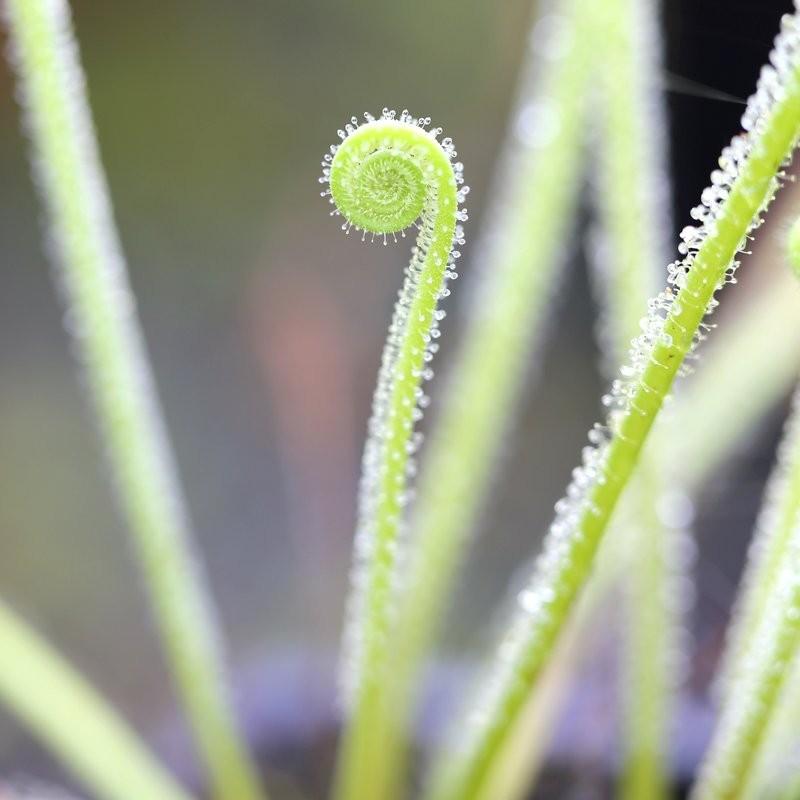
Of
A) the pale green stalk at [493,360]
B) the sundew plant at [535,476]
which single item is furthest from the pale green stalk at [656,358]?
the pale green stalk at [493,360]

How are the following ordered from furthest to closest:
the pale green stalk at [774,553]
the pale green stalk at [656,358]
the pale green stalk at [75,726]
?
the pale green stalk at [75,726], the pale green stalk at [774,553], the pale green stalk at [656,358]

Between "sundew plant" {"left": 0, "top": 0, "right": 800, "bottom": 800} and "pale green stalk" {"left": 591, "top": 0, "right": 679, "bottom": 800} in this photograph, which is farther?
"pale green stalk" {"left": 591, "top": 0, "right": 679, "bottom": 800}

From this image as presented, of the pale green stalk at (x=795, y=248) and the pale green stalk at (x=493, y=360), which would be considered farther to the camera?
the pale green stalk at (x=493, y=360)

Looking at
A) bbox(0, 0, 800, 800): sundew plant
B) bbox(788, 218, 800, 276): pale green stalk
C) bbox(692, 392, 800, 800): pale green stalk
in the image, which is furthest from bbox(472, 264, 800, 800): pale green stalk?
bbox(788, 218, 800, 276): pale green stalk

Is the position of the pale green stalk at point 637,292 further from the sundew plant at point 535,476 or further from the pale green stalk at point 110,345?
the pale green stalk at point 110,345

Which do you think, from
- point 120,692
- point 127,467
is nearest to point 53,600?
point 120,692

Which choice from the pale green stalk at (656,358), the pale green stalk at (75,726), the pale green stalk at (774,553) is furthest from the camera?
the pale green stalk at (75,726)

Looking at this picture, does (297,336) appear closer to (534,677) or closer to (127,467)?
(127,467)

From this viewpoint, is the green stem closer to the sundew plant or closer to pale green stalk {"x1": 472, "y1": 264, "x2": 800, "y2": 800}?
the sundew plant
